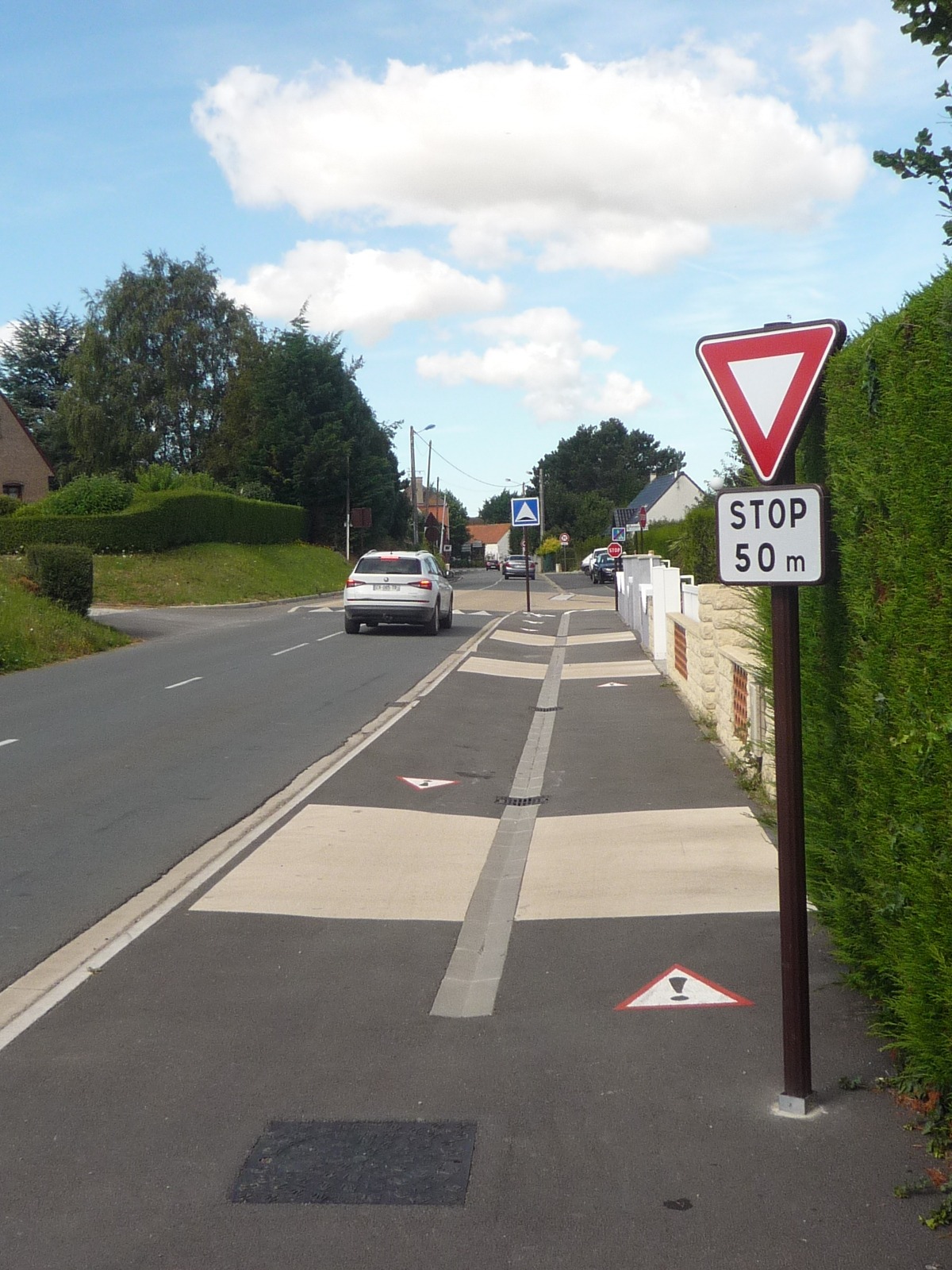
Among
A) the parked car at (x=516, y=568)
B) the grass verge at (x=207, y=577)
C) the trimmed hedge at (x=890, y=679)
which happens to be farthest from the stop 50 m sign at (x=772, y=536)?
the parked car at (x=516, y=568)

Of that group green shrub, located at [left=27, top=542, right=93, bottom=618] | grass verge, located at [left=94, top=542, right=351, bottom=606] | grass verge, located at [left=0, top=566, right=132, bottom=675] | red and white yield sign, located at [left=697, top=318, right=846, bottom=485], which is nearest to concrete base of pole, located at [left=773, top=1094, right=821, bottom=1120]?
red and white yield sign, located at [left=697, top=318, right=846, bottom=485]

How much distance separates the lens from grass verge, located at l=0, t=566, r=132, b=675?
21312mm

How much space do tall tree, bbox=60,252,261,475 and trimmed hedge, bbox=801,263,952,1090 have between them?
6192 cm

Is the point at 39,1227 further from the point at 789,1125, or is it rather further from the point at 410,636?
the point at 410,636

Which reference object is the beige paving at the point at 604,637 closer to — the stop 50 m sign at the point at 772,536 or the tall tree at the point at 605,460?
the stop 50 m sign at the point at 772,536

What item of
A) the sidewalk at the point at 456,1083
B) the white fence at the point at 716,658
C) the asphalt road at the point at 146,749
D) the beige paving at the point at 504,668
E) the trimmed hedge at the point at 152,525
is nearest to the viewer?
the sidewalk at the point at 456,1083

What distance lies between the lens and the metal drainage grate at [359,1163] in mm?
3619

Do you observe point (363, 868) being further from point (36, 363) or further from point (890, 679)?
point (36, 363)

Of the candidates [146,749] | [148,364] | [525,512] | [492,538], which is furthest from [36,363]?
[492,538]

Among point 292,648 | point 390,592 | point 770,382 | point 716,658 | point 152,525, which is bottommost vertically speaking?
point 292,648

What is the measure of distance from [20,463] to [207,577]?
928 inches

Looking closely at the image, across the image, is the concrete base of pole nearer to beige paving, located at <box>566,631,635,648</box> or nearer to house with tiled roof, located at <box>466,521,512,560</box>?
beige paving, located at <box>566,631,635,648</box>

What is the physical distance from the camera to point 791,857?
4.12 m

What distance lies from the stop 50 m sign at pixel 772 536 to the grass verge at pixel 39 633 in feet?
59.2
